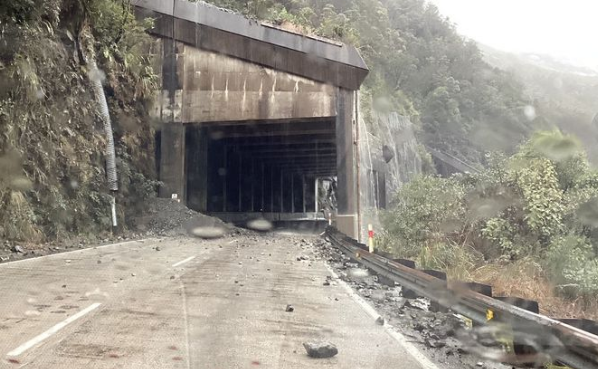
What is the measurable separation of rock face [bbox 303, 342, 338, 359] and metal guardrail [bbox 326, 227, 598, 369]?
166cm

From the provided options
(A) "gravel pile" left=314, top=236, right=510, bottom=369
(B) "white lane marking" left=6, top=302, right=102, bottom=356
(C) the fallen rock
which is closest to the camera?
(B) "white lane marking" left=6, top=302, right=102, bottom=356

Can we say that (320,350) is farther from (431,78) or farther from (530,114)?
(431,78)

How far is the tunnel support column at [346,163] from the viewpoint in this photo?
29.0 metres

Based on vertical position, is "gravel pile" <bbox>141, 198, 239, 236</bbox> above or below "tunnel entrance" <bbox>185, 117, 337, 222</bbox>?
below

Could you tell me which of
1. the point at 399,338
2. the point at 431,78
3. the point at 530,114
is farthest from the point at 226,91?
the point at 431,78

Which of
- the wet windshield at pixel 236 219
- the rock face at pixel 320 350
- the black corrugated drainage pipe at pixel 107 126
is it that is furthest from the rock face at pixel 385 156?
the rock face at pixel 320 350

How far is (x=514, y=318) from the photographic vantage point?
17.2 ft

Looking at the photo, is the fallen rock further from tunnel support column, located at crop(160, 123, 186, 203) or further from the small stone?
tunnel support column, located at crop(160, 123, 186, 203)

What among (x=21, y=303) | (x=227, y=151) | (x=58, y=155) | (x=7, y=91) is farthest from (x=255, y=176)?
(x=21, y=303)

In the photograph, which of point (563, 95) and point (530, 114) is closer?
point (530, 114)

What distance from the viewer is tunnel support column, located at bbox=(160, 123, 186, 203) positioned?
30.1m

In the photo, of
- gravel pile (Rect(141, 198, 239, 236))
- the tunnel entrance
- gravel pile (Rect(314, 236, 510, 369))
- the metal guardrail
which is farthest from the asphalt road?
the tunnel entrance

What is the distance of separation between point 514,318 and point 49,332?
4.81 metres

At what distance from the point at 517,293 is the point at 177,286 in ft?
20.8
